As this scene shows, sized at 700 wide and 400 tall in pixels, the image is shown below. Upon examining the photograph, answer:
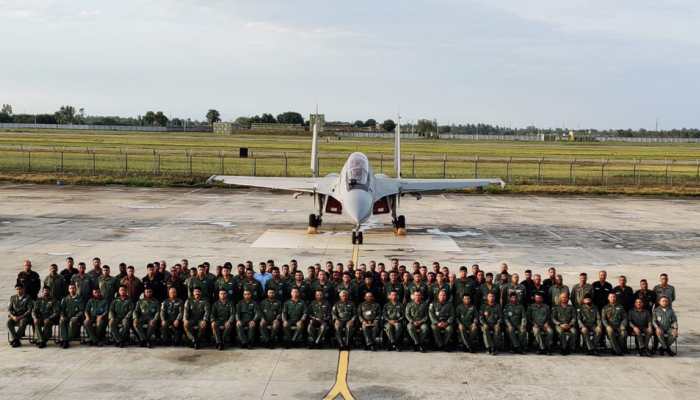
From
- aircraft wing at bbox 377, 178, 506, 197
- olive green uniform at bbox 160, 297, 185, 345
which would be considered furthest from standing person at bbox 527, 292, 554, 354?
aircraft wing at bbox 377, 178, 506, 197

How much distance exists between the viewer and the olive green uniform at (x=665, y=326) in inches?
476

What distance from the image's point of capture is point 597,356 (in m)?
12.0

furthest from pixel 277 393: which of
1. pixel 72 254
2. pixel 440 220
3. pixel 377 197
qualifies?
pixel 440 220

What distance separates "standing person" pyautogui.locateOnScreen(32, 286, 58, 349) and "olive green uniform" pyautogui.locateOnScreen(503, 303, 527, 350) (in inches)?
289

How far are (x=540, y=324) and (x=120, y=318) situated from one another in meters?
6.83

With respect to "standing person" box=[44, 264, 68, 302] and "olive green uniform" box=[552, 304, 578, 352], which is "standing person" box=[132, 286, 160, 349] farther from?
"olive green uniform" box=[552, 304, 578, 352]

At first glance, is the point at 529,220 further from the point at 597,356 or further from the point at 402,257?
the point at 597,356

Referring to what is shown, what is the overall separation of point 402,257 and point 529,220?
10996mm

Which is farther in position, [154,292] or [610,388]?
[154,292]

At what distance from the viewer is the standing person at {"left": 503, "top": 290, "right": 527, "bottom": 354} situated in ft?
39.7

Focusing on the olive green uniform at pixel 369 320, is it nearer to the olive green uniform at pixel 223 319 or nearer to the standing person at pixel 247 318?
the standing person at pixel 247 318

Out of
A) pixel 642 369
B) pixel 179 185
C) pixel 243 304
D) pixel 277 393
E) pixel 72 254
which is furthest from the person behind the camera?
pixel 179 185

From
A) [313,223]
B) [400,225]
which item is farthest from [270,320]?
[400,225]

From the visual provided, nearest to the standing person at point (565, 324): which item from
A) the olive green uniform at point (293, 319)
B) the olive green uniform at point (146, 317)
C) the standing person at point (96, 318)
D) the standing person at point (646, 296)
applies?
the standing person at point (646, 296)
